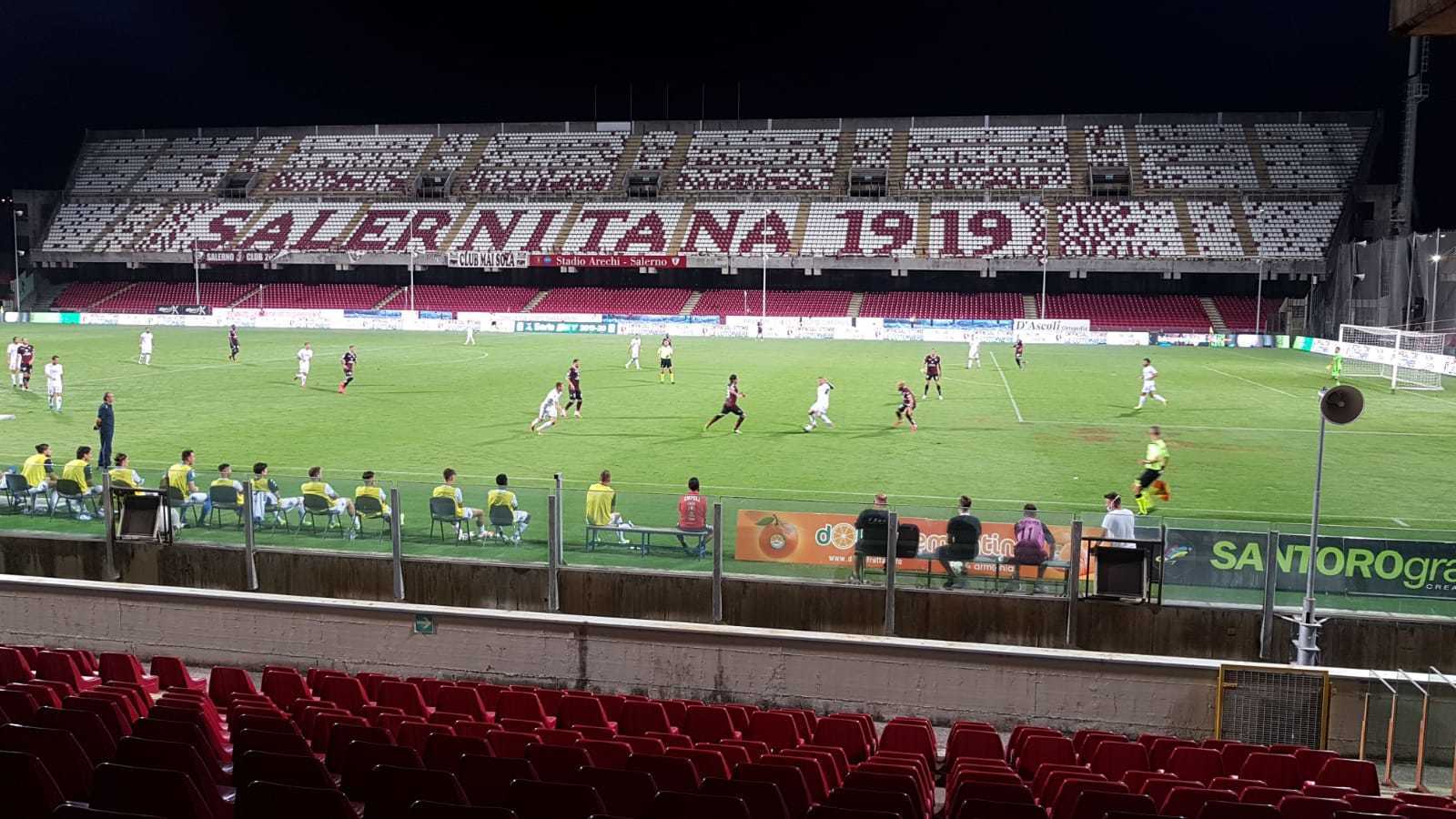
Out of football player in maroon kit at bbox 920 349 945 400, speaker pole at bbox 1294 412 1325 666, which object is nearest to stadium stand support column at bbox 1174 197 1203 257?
football player in maroon kit at bbox 920 349 945 400

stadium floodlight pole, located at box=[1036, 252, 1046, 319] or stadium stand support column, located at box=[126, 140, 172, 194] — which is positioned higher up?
stadium stand support column, located at box=[126, 140, 172, 194]

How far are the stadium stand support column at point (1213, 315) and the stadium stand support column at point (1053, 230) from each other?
1023cm

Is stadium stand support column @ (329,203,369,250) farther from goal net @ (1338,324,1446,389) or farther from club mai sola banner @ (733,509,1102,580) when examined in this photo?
club mai sola banner @ (733,509,1102,580)

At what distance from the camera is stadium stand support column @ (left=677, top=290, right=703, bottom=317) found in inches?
2895

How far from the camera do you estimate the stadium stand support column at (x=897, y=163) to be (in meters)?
81.7

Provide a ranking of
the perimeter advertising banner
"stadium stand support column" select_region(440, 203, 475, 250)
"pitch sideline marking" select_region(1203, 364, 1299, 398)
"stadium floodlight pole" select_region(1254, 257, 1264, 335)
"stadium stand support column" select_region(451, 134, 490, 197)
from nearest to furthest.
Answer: the perimeter advertising banner, "pitch sideline marking" select_region(1203, 364, 1299, 398), "stadium floodlight pole" select_region(1254, 257, 1264, 335), "stadium stand support column" select_region(440, 203, 475, 250), "stadium stand support column" select_region(451, 134, 490, 197)

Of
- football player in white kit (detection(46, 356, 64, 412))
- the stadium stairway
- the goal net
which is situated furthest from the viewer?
the stadium stairway

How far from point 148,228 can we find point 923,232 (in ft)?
197

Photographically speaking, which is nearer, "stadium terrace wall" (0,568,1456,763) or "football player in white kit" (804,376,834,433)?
"stadium terrace wall" (0,568,1456,763)

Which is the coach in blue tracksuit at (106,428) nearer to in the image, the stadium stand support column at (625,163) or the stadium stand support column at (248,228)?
the stadium stand support column at (248,228)

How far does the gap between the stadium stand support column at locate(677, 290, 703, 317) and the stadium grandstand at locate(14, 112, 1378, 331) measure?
147mm

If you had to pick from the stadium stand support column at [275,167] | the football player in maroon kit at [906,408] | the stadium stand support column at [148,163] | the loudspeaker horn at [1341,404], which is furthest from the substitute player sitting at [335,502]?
the stadium stand support column at [148,163]

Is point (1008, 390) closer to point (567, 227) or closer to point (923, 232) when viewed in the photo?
point (923, 232)

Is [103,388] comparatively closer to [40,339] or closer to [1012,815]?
[40,339]
